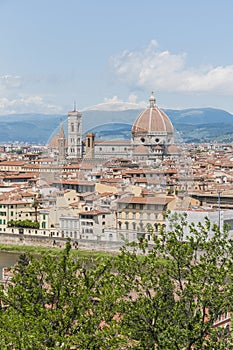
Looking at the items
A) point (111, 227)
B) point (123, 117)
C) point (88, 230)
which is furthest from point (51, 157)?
point (123, 117)

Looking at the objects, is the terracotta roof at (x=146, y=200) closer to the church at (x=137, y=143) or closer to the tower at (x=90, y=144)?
the church at (x=137, y=143)

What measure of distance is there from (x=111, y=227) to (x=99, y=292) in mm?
9081

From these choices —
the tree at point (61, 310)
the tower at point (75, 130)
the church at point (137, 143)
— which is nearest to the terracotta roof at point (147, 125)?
the church at point (137, 143)

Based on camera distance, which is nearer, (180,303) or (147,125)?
(180,303)

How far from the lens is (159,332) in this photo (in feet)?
14.8

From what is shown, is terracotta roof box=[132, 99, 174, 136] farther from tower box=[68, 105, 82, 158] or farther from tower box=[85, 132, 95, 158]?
tower box=[68, 105, 82, 158]

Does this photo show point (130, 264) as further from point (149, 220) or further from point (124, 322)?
point (149, 220)

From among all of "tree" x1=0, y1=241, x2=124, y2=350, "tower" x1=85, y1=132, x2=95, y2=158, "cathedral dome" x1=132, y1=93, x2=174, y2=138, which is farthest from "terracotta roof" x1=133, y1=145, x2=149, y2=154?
"tree" x1=0, y1=241, x2=124, y2=350

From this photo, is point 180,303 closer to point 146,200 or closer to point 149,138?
point 149,138

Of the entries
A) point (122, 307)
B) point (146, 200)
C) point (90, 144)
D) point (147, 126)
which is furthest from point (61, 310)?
point (147, 126)

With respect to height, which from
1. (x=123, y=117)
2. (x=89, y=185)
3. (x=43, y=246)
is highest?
(x=123, y=117)

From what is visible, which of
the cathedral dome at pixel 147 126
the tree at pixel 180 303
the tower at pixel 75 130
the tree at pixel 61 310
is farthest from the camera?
the tower at pixel 75 130

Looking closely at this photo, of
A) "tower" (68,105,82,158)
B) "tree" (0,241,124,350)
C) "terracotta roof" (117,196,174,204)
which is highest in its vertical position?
"tower" (68,105,82,158)

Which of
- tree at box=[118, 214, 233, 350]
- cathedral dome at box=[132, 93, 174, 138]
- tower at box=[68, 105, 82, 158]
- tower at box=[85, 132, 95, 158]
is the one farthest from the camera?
tower at box=[68, 105, 82, 158]
